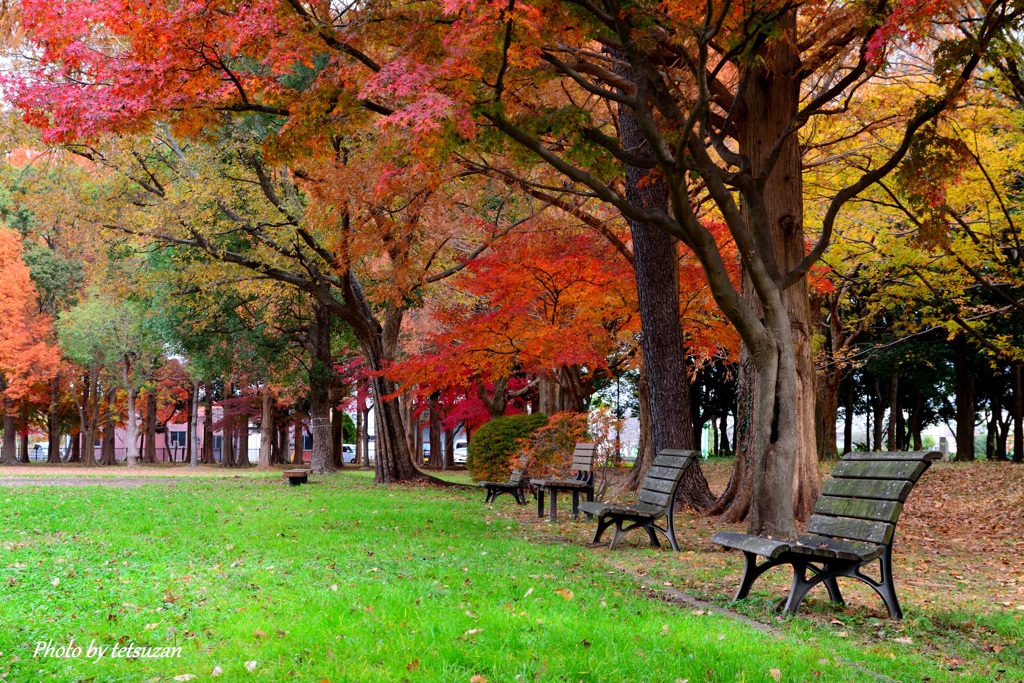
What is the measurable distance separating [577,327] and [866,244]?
6915 mm

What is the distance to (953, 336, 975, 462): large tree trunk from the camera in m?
25.6

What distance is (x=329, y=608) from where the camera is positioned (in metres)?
5.19

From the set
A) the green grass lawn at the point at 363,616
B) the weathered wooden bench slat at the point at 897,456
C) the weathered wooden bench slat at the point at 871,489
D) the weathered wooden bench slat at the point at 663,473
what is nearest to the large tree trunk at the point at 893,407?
the weathered wooden bench slat at the point at 663,473

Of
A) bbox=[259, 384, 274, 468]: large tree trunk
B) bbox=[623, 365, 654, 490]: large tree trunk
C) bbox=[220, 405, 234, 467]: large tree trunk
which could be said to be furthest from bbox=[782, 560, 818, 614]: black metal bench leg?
bbox=[220, 405, 234, 467]: large tree trunk

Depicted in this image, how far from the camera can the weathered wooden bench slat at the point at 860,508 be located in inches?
221

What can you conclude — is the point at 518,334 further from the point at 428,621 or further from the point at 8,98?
the point at 428,621

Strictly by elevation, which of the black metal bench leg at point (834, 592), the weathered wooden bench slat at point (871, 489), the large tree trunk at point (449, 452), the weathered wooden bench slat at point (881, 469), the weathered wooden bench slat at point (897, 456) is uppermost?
the weathered wooden bench slat at point (897, 456)

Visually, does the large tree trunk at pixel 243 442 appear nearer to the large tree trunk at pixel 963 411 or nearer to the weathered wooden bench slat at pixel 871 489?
the large tree trunk at pixel 963 411

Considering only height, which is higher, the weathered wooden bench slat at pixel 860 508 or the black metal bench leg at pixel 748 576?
the weathered wooden bench slat at pixel 860 508

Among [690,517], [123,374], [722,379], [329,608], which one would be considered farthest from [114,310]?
[329,608]

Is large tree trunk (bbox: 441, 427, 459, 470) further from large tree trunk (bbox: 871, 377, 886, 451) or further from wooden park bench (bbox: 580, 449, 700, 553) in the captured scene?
wooden park bench (bbox: 580, 449, 700, 553)

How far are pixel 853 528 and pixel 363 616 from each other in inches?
133

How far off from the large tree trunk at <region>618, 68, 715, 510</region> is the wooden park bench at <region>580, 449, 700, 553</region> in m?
3.87

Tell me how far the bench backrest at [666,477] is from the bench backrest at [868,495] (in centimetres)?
209
